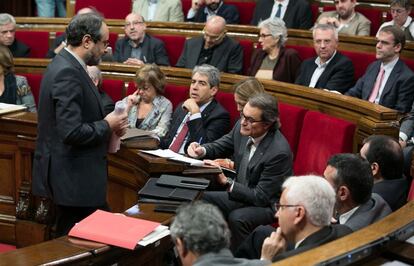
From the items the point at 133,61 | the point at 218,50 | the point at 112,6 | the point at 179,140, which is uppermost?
the point at 112,6

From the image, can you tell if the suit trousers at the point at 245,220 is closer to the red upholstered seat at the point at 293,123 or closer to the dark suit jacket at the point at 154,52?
the red upholstered seat at the point at 293,123

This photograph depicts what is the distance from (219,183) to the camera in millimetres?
3348

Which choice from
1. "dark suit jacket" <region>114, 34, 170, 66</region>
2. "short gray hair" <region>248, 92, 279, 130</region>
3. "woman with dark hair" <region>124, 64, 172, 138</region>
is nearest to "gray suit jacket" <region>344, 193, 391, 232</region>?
"short gray hair" <region>248, 92, 279, 130</region>

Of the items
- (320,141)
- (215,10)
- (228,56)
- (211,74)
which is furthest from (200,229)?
(215,10)

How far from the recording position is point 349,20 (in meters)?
5.20

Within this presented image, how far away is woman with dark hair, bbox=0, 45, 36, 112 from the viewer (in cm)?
434

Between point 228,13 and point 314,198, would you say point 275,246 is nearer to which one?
point 314,198

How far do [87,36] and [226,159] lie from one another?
3.51 feet

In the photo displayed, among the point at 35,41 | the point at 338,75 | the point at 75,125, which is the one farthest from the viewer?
the point at 35,41

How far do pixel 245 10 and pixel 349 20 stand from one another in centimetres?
108

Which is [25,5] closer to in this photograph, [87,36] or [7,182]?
[7,182]

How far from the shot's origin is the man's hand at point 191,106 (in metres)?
3.95

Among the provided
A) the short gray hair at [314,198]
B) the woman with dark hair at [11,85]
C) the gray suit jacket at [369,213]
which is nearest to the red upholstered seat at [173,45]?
the woman with dark hair at [11,85]

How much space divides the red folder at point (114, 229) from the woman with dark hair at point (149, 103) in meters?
1.78
